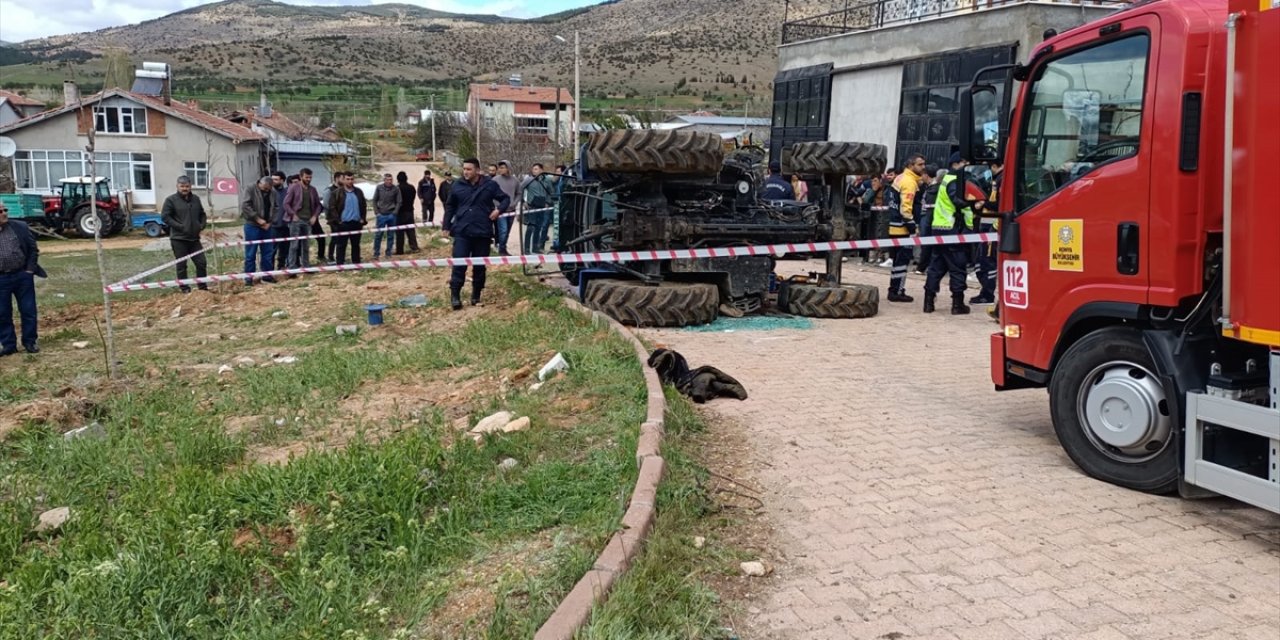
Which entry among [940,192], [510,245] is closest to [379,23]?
[510,245]

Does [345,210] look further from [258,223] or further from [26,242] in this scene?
[26,242]

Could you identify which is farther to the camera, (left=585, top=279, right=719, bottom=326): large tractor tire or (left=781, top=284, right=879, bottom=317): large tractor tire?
(left=781, top=284, right=879, bottom=317): large tractor tire

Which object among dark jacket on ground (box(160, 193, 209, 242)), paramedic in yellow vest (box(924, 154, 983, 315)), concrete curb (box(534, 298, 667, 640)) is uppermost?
dark jacket on ground (box(160, 193, 209, 242))

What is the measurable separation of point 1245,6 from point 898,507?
273cm

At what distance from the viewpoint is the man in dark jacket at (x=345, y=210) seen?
16766mm

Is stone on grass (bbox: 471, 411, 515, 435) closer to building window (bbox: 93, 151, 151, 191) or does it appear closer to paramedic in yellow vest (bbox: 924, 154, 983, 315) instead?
paramedic in yellow vest (bbox: 924, 154, 983, 315)

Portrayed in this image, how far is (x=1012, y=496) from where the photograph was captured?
4.93 meters

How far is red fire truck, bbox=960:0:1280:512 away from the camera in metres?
4.10

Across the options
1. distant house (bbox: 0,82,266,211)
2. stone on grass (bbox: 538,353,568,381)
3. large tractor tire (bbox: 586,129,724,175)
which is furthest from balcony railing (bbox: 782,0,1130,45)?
distant house (bbox: 0,82,266,211)

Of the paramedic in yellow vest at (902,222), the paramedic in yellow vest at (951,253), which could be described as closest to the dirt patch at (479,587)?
the paramedic in yellow vest at (951,253)

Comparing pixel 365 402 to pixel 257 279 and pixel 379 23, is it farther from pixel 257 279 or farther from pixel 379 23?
pixel 379 23

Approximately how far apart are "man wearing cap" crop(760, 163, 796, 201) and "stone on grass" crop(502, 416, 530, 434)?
27.0ft

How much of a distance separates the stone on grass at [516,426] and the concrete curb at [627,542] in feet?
2.47

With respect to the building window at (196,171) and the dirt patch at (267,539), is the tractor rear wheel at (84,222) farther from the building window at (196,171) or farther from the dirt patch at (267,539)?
the dirt patch at (267,539)
